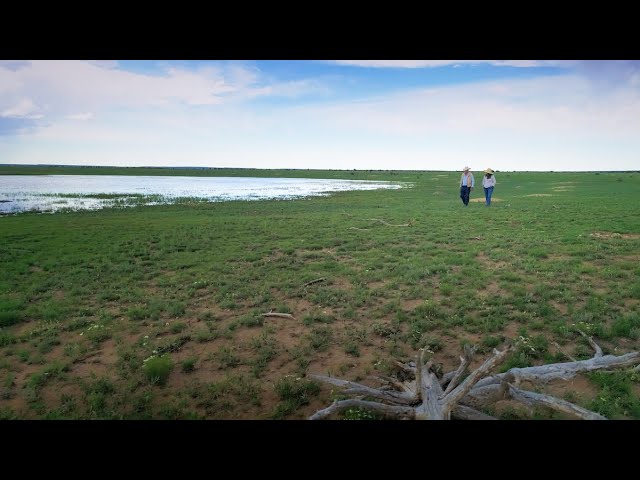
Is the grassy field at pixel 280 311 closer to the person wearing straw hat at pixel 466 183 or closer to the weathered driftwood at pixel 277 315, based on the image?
the weathered driftwood at pixel 277 315

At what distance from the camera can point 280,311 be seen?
842 cm

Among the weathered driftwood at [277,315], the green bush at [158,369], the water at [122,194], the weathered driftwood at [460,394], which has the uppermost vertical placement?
the water at [122,194]

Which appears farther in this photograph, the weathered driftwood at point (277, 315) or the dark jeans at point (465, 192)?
the dark jeans at point (465, 192)

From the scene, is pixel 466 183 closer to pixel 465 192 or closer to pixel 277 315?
pixel 465 192

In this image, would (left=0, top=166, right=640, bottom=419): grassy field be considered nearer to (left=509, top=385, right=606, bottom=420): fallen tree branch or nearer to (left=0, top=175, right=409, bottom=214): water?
(left=509, top=385, right=606, bottom=420): fallen tree branch

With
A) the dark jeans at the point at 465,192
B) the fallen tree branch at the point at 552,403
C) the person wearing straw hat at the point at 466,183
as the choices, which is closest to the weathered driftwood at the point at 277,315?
the fallen tree branch at the point at 552,403

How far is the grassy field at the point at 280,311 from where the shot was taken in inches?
211

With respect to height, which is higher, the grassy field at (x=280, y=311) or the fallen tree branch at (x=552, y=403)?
the fallen tree branch at (x=552, y=403)

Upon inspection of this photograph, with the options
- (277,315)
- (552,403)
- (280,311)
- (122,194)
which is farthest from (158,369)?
(122,194)

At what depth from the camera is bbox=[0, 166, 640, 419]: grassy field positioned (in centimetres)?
536

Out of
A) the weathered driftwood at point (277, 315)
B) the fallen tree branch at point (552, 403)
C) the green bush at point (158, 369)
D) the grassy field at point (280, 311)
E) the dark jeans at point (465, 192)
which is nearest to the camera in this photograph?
the fallen tree branch at point (552, 403)

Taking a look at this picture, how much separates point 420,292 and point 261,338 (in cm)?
439
